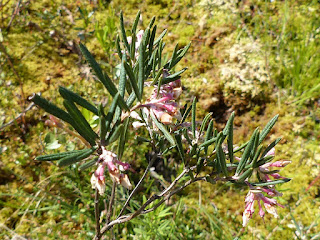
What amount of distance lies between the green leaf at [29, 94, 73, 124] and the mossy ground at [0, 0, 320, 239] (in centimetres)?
104

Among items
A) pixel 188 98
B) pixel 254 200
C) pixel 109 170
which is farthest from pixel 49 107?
pixel 188 98

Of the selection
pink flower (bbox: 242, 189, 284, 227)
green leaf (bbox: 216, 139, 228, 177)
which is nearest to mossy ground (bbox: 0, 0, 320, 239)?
pink flower (bbox: 242, 189, 284, 227)

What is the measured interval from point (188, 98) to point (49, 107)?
68.5 inches

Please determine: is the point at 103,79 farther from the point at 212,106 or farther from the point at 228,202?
the point at 212,106

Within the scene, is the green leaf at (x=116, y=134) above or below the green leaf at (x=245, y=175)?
above

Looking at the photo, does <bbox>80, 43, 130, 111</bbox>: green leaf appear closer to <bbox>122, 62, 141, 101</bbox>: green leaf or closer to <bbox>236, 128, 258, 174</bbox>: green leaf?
<bbox>122, 62, 141, 101</bbox>: green leaf

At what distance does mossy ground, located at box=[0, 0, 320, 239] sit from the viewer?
1.68m

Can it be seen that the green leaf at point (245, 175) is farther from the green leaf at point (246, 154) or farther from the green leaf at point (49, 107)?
the green leaf at point (49, 107)

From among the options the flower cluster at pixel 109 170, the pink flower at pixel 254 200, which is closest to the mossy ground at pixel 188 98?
the pink flower at pixel 254 200

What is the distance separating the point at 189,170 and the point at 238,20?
2.26 meters

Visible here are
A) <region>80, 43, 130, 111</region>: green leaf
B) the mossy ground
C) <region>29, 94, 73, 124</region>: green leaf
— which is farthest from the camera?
the mossy ground

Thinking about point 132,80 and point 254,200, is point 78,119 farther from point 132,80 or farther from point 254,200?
point 254,200

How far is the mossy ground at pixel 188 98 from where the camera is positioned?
66.0 inches

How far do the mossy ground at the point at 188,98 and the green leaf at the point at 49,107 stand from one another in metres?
1.04
